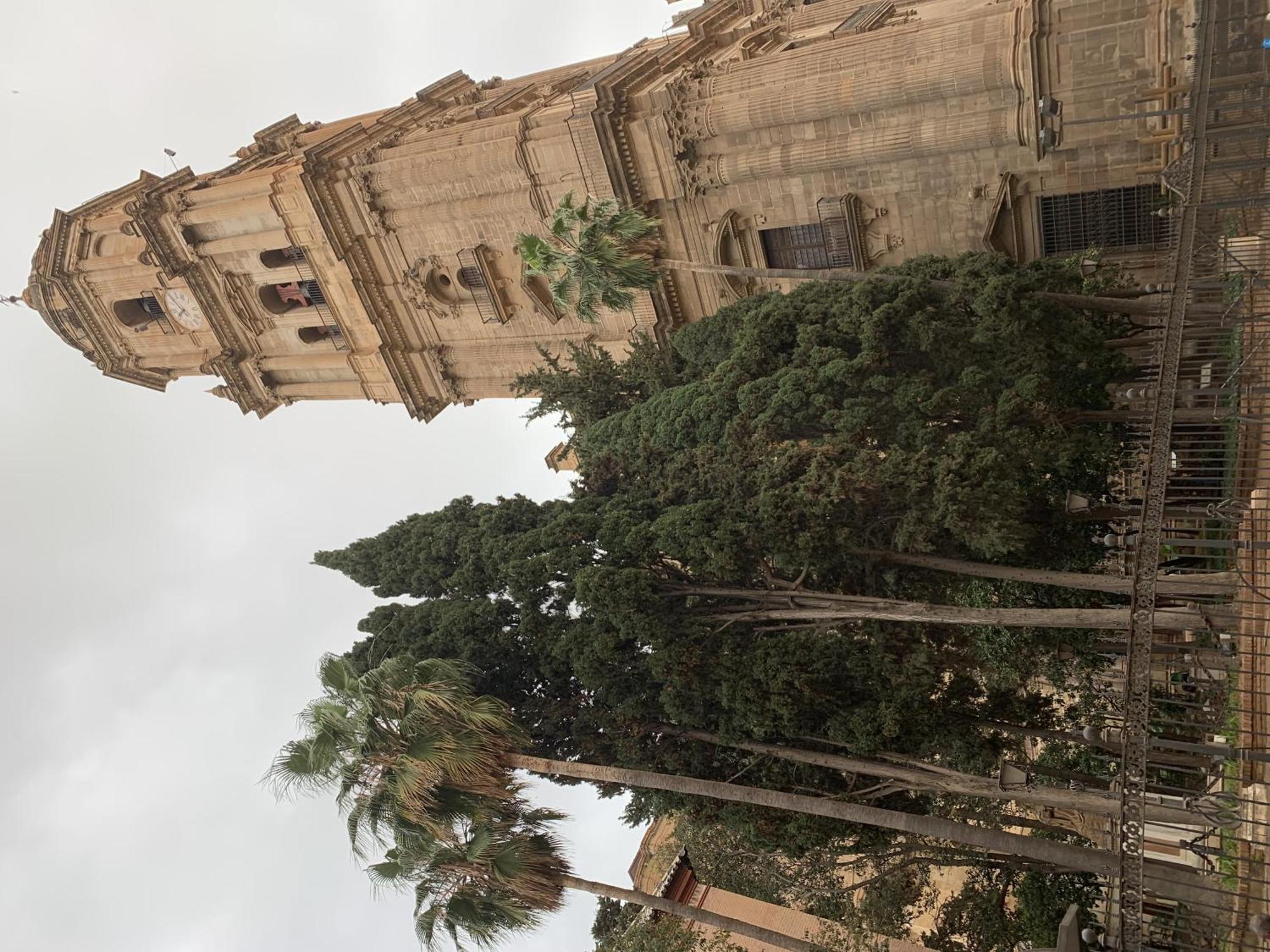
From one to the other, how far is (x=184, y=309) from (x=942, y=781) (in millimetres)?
25715

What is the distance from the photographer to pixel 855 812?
1210cm

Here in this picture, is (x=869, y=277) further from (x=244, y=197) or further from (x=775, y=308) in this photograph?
(x=244, y=197)

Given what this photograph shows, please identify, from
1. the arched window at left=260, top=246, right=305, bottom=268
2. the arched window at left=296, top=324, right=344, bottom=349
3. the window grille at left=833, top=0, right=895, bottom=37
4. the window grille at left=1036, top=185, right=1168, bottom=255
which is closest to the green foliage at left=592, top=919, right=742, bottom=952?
the window grille at left=1036, top=185, right=1168, bottom=255

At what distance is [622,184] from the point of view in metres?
20.7

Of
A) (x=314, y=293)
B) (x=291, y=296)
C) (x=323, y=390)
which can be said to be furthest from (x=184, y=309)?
(x=323, y=390)

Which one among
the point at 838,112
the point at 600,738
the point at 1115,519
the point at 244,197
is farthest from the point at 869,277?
the point at 244,197

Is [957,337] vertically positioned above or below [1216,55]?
below

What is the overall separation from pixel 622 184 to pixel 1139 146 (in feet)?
31.9

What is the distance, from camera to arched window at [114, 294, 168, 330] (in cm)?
3081

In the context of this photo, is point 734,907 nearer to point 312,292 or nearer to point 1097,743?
point 1097,743

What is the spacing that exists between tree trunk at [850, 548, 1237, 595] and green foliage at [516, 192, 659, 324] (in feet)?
23.6

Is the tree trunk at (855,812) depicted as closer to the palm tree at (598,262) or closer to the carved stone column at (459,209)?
the palm tree at (598,262)

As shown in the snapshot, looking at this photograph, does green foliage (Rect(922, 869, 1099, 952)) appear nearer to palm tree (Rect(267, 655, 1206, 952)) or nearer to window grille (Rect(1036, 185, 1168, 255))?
palm tree (Rect(267, 655, 1206, 952))

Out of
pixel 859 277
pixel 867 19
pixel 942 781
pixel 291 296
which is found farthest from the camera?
pixel 291 296
